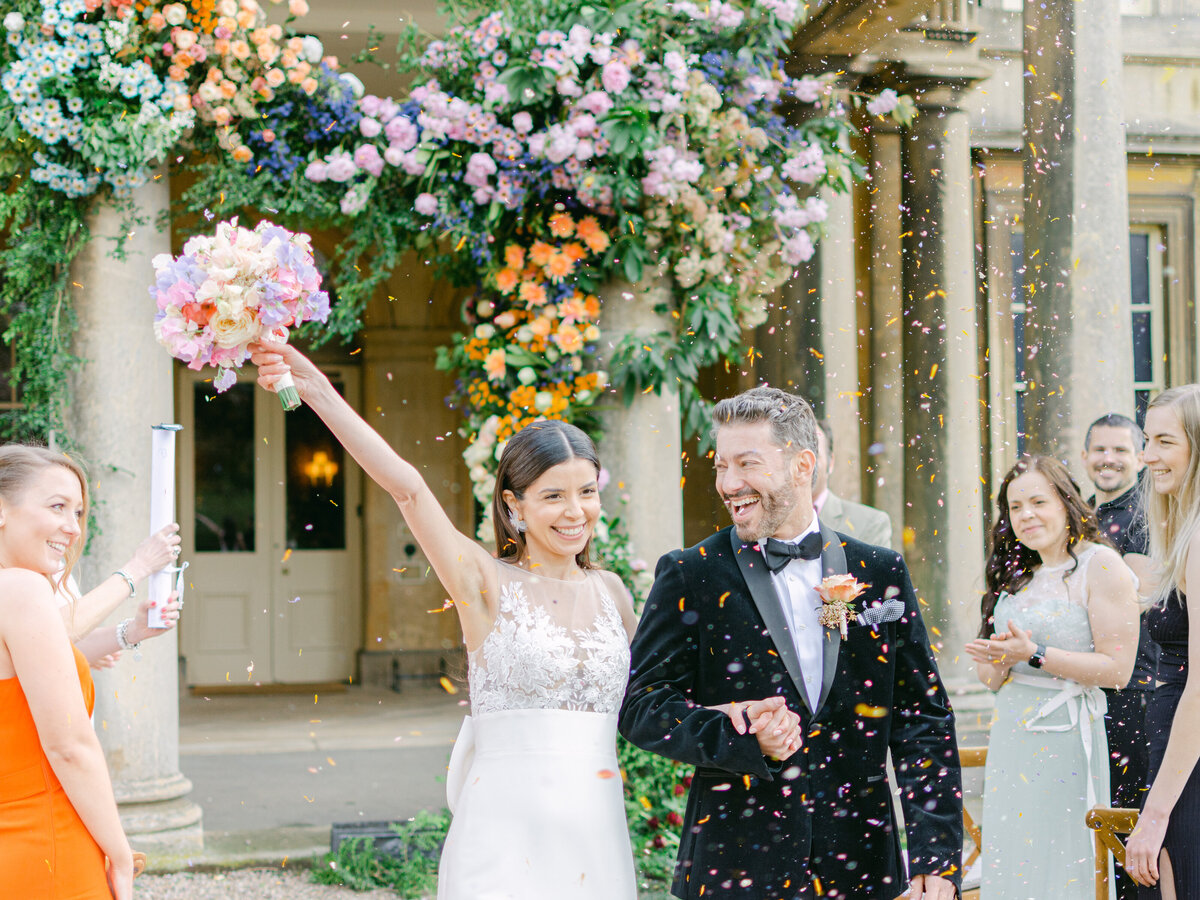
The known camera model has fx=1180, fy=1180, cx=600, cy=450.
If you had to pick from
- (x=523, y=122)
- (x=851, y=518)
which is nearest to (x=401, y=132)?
(x=523, y=122)

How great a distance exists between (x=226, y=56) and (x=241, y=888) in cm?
364

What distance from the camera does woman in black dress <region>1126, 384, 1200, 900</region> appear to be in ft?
9.31

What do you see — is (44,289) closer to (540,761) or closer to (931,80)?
(540,761)

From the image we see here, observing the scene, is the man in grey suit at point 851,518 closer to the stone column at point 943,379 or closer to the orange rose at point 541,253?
the orange rose at point 541,253

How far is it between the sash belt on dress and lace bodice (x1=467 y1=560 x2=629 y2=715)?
1.92m

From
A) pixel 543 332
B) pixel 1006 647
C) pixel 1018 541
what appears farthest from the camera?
pixel 543 332

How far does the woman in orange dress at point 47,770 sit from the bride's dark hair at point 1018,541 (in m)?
3.00

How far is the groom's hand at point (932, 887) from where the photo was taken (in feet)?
7.75

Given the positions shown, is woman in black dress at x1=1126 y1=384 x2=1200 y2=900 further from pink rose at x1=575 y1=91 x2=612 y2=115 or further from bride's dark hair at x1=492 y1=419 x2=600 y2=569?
pink rose at x1=575 y1=91 x2=612 y2=115

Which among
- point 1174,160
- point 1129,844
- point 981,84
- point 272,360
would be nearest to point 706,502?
point 981,84

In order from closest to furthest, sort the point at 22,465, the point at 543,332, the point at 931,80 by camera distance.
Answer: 1. the point at 22,465
2. the point at 543,332
3. the point at 931,80

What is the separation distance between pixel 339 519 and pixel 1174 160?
7530mm

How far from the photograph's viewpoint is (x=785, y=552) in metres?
2.52

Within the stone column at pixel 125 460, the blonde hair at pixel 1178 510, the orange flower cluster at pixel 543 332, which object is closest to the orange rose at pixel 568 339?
the orange flower cluster at pixel 543 332
